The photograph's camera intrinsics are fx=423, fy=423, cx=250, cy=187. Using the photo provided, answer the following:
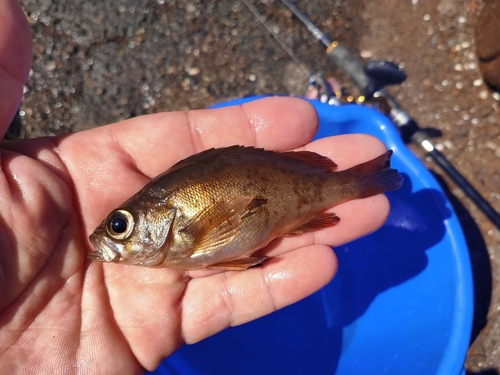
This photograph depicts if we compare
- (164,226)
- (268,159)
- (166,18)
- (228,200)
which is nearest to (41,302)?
(164,226)

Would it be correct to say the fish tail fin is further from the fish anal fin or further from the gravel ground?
the gravel ground

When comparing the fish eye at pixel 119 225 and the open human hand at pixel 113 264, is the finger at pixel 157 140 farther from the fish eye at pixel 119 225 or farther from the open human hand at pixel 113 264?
the fish eye at pixel 119 225

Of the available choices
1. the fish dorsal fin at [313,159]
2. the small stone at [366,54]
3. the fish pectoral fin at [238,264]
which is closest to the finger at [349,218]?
the fish dorsal fin at [313,159]

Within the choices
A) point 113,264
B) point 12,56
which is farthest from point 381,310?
point 12,56

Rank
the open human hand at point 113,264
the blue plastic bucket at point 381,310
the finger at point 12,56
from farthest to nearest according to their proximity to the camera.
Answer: the blue plastic bucket at point 381,310, the open human hand at point 113,264, the finger at point 12,56

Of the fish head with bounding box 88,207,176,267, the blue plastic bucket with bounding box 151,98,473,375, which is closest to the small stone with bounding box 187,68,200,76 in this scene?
the blue plastic bucket with bounding box 151,98,473,375

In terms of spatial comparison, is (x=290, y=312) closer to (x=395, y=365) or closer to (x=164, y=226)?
(x=395, y=365)

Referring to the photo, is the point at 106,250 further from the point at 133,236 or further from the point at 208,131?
the point at 208,131
